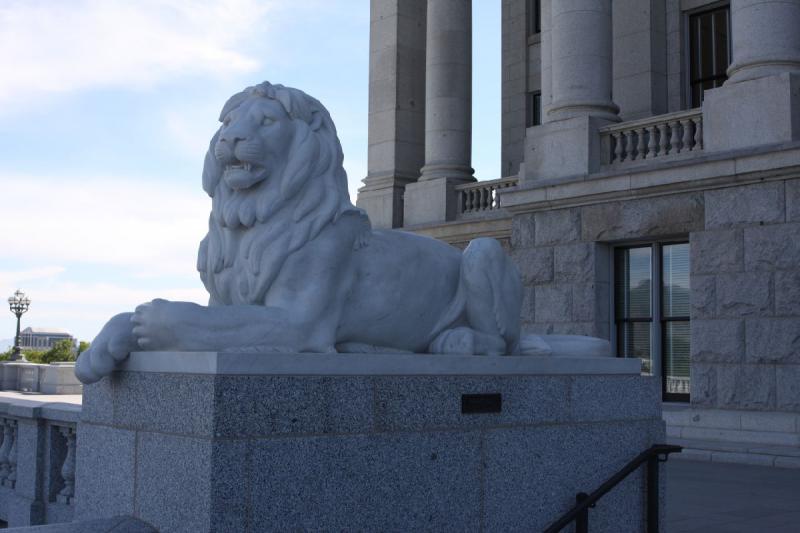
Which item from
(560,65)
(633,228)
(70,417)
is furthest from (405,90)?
(70,417)

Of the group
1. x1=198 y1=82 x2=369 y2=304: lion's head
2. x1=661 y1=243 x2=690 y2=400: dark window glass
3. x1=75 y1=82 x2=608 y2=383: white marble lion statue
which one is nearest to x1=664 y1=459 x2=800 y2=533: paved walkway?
x1=75 y1=82 x2=608 y2=383: white marble lion statue

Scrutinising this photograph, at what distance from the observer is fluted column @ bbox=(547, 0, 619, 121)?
16.2 metres

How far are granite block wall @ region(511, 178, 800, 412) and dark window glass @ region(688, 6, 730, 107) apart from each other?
4.54 meters

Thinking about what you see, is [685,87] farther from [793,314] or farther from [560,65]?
[793,314]

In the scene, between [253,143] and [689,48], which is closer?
[253,143]

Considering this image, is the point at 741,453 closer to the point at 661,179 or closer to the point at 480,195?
the point at 661,179

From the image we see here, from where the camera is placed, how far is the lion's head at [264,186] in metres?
5.34

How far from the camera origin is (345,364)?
508 cm

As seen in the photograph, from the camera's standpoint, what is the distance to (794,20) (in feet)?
45.8

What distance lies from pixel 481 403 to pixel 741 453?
26.4 ft

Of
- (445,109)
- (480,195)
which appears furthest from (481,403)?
(445,109)

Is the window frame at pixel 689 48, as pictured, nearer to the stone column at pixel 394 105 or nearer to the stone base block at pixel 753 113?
the stone base block at pixel 753 113

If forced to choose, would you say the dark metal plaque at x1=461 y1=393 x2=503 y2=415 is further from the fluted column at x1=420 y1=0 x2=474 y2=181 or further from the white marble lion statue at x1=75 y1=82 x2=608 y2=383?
the fluted column at x1=420 y1=0 x2=474 y2=181

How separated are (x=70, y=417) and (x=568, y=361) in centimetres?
408
